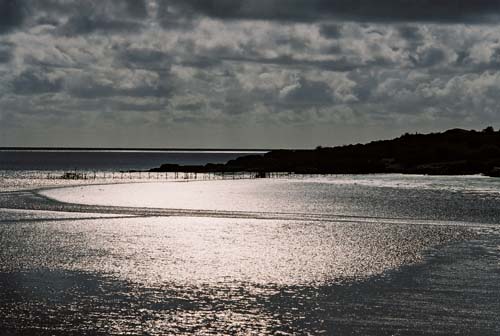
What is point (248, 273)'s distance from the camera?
4228 cm

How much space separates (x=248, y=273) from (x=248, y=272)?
375 millimetres

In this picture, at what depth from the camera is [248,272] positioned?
42656 mm

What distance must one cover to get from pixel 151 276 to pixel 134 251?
10365mm

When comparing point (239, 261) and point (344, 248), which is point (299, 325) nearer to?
point (239, 261)

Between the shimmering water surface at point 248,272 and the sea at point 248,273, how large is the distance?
10cm

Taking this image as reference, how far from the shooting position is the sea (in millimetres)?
30922

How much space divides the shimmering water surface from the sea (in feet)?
0.33

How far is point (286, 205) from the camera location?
97.2 metres

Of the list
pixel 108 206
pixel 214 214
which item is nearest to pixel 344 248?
pixel 214 214

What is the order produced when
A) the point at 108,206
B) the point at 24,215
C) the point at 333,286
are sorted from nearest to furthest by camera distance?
the point at 333,286 < the point at 24,215 < the point at 108,206

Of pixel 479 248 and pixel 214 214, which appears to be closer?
pixel 479 248

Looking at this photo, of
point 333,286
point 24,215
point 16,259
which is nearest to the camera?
point 333,286

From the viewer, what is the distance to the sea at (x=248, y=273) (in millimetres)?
30922

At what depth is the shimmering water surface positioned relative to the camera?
1220 inches
